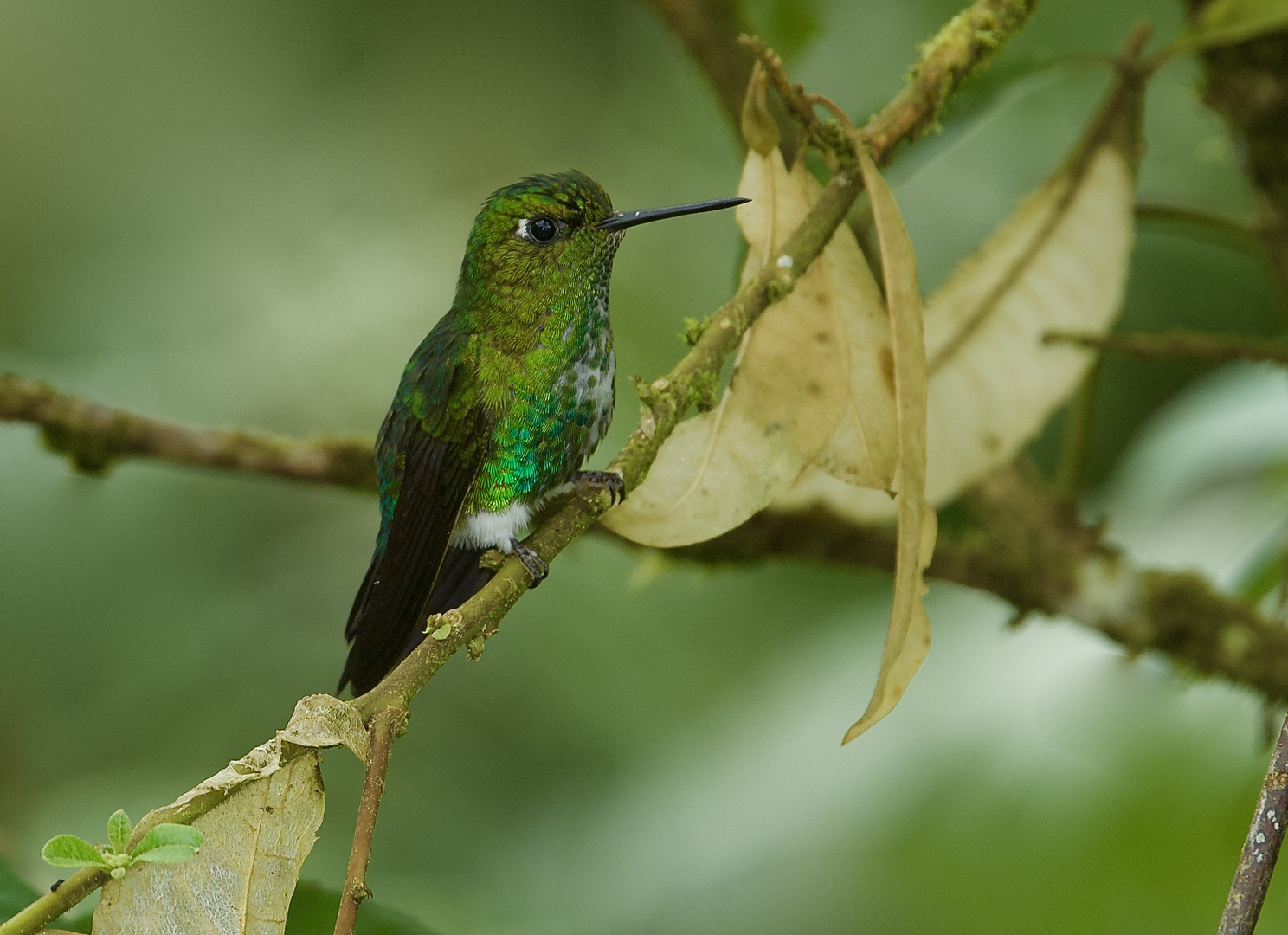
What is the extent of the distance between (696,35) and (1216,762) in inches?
65.6

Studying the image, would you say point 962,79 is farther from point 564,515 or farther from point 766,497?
point 564,515

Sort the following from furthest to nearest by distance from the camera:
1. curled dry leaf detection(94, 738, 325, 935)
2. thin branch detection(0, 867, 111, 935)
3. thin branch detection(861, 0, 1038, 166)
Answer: thin branch detection(861, 0, 1038, 166)
curled dry leaf detection(94, 738, 325, 935)
thin branch detection(0, 867, 111, 935)

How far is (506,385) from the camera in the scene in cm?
156

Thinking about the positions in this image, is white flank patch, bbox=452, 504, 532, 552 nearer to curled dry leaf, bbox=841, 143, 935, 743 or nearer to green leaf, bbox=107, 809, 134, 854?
curled dry leaf, bbox=841, 143, 935, 743

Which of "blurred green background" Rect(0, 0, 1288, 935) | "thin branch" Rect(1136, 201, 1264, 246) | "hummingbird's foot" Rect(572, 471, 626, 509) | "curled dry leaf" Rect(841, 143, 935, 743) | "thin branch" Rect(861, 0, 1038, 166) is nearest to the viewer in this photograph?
"curled dry leaf" Rect(841, 143, 935, 743)

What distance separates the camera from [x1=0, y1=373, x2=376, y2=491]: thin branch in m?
1.93

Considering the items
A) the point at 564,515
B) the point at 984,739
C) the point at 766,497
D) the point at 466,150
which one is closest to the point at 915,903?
the point at 984,739

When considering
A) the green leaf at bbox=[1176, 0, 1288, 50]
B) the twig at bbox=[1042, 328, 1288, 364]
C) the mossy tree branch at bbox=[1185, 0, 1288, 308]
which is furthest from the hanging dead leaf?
the mossy tree branch at bbox=[1185, 0, 1288, 308]

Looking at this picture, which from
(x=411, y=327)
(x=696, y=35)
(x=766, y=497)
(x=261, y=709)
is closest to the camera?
(x=766, y=497)

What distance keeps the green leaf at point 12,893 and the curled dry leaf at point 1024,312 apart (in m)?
1.15

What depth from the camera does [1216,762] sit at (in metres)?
2.17

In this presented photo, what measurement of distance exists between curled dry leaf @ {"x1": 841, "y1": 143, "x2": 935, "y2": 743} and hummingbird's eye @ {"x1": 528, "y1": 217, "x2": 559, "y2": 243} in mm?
471

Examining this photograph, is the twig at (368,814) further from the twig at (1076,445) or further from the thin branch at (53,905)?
the twig at (1076,445)

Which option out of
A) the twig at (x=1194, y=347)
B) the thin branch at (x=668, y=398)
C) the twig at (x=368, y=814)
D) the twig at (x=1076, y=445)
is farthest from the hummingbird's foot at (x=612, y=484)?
the twig at (x=1076, y=445)
